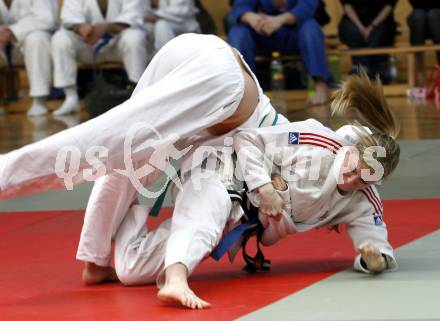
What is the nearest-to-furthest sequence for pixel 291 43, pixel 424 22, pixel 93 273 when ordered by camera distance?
pixel 93 273
pixel 291 43
pixel 424 22

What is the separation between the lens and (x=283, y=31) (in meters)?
8.52

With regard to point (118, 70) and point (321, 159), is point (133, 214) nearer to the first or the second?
point (321, 159)

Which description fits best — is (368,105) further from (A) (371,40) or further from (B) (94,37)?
(B) (94,37)

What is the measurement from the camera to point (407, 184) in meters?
4.95

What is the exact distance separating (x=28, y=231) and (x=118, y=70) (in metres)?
5.11

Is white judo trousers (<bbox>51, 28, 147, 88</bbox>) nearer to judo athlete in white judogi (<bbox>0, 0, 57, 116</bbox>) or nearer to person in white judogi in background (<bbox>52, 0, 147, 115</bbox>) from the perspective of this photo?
person in white judogi in background (<bbox>52, 0, 147, 115</bbox>)

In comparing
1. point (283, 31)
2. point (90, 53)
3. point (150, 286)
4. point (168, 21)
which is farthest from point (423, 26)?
point (150, 286)

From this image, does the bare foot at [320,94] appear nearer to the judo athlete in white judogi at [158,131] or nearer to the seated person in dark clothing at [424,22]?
the seated person in dark clothing at [424,22]

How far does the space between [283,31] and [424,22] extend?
4.08ft

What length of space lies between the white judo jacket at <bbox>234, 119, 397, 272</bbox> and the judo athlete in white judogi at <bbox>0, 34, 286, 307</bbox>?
122 mm

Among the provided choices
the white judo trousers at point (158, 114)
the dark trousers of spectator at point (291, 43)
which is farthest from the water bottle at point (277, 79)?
the white judo trousers at point (158, 114)

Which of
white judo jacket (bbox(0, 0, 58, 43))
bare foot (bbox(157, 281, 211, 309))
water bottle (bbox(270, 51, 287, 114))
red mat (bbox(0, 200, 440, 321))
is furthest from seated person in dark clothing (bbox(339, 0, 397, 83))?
bare foot (bbox(157, 281, 211, 309))

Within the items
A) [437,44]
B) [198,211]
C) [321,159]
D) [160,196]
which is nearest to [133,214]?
[160,196]

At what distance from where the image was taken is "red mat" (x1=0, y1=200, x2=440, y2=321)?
2.93 m
